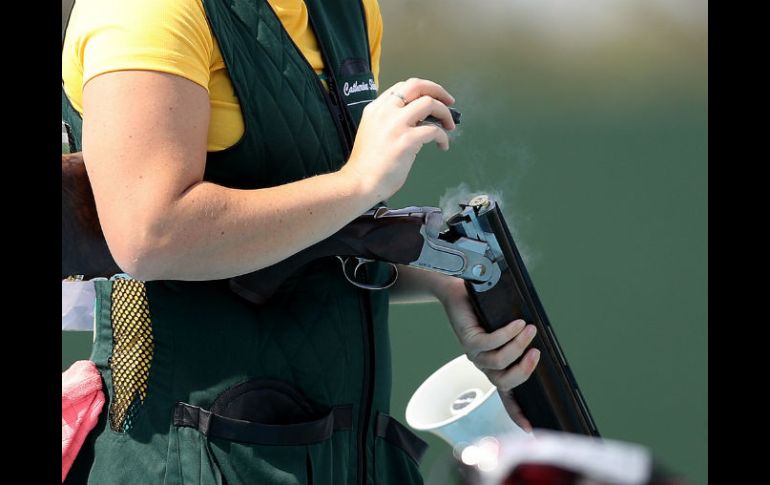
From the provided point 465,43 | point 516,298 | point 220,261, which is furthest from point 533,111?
point 220,261

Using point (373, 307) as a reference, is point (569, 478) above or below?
below

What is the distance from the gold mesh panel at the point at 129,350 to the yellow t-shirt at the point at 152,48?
0.61 ft

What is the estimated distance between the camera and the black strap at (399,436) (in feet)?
3.79

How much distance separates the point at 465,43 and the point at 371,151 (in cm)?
152

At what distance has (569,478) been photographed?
0.36 meters

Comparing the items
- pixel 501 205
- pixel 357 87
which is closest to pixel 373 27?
pixel 357 87

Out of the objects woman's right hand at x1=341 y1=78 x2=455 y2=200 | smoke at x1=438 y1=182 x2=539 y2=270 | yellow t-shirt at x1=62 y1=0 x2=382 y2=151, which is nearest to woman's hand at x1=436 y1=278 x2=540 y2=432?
woman's right hand at x1=341 y1=78 x2=455 y2=200

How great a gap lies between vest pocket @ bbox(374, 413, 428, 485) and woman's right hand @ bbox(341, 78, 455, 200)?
0.31 m

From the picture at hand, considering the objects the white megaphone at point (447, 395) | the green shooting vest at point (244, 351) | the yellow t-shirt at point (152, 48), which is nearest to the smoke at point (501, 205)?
the white megaphone at point (447, 395)

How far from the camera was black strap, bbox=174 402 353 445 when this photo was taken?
1004mm

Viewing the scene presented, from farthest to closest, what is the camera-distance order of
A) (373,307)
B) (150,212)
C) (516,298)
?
(516,298), (373,307), (150,212)

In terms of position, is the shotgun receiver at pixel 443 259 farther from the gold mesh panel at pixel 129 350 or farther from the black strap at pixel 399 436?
the black strap at pixel 399 436

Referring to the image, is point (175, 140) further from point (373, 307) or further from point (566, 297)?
point (566, 297)

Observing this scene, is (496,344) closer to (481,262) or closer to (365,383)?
(481,262)
